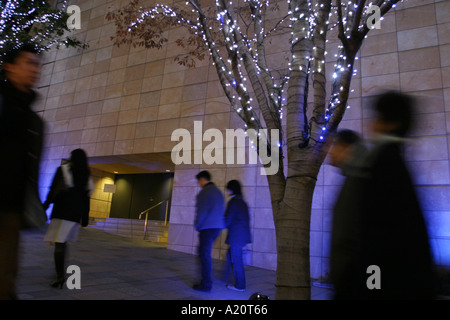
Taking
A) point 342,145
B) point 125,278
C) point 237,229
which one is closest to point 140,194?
point 125,278

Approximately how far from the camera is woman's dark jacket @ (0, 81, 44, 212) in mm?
2100

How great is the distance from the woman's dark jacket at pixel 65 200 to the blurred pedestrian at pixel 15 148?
1406 mm

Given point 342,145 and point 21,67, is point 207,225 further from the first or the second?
point 21,67

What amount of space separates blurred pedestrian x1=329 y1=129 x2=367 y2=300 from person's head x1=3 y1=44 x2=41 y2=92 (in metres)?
2.48

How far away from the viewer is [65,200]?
3.75 meters

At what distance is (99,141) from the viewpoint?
446 inches

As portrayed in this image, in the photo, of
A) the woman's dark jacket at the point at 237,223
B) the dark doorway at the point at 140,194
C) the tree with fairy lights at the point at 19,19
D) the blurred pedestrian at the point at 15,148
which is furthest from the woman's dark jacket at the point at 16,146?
the dark doorway at the point at 140,194

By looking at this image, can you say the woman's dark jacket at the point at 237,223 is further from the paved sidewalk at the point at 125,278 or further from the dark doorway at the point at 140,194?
the dark doorway at the point at 140,194

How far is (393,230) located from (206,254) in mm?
3088

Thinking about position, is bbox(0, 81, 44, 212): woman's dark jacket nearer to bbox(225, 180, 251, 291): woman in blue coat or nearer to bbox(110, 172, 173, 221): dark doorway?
bbox(225, 180, 251, 291): woman in blue coat

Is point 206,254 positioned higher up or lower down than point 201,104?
lower down

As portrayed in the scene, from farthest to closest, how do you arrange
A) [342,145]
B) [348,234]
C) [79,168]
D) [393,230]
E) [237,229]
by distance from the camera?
1. [237,229]
2. [79,168]
3. [342,145]
4. [348,234]
5. [393,230]

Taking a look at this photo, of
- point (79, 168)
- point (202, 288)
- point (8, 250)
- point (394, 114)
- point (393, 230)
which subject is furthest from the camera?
point (202, 288)
